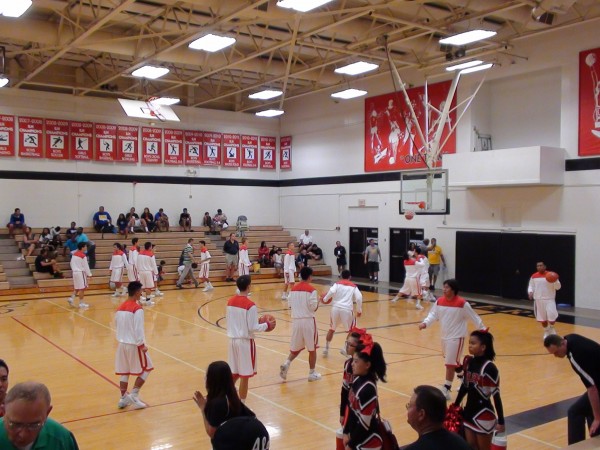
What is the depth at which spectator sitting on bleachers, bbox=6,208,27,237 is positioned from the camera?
2250cm

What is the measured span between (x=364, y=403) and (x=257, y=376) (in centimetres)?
515

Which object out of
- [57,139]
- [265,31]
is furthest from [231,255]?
[265,31]

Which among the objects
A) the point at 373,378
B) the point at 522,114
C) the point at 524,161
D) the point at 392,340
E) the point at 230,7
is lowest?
the point at 392,340

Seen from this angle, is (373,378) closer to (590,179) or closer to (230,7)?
(230,7)

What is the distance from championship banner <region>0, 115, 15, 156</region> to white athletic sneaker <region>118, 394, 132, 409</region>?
18353 millimetres

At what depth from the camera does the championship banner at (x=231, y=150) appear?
2823 centimetres

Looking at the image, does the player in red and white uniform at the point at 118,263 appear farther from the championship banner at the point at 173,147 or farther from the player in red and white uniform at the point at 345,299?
the player in red and white uniform at the point at 345,299

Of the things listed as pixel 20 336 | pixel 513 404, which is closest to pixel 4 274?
pixel 20 336

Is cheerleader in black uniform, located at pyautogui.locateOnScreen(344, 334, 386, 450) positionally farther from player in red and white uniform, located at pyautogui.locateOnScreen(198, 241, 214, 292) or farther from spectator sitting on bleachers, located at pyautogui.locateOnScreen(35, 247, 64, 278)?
spectator sitting on bleachers, located at pyautogui.locateOnScreen(35, 247, 64, 278)

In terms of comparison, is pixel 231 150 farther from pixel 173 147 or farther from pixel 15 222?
pixel 15 222

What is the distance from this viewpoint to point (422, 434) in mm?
3305

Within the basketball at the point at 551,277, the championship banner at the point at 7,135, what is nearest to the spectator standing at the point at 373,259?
the basketball at the point at 551,277

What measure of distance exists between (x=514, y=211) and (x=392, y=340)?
864cm

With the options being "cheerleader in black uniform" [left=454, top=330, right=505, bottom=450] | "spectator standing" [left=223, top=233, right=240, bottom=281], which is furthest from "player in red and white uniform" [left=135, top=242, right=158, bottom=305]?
"cheerleader in black uniform" [left=454, top=330, right=505, bottom=450]
